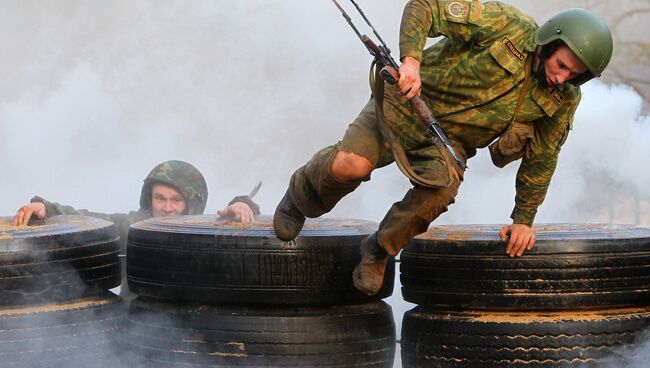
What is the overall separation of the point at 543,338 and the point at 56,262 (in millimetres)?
2438

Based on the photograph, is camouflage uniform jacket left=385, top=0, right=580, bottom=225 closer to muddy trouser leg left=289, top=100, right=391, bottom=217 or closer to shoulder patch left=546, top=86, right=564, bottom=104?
shoulder patch left=546, top=86, right=564, bottom=104

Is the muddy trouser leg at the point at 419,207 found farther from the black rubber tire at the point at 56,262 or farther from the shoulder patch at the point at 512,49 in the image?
the black rubber tire at the point at 56,262

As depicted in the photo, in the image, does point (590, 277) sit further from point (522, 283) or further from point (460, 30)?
point (460, 30)

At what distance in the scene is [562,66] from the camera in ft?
15.2

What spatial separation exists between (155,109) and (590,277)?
27.4ft

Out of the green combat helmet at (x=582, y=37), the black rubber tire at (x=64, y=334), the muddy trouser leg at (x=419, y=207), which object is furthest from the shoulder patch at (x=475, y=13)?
the black rubber tire at (x=64, y=334)

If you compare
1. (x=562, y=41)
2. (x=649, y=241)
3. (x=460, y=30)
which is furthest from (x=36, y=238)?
(x=649, y=241)

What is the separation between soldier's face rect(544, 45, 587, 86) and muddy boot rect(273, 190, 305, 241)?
1390 millimetres

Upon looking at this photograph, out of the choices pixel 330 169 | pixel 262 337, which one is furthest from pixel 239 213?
pixel 330 169

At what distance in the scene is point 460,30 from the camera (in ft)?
15.3

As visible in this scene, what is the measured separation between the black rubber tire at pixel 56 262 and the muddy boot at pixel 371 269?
1.40 metres

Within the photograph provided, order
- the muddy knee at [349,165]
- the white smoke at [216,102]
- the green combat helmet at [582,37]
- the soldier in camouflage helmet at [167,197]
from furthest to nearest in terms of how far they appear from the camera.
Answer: the white smoke at [216,102] → the soldier in camouflage helmet at [167,197] → the muddy knee at [349,165] → the green combat helmet at [582,37]

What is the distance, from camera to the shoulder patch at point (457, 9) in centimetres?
463

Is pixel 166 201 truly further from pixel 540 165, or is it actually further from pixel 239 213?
pixel 540 165
